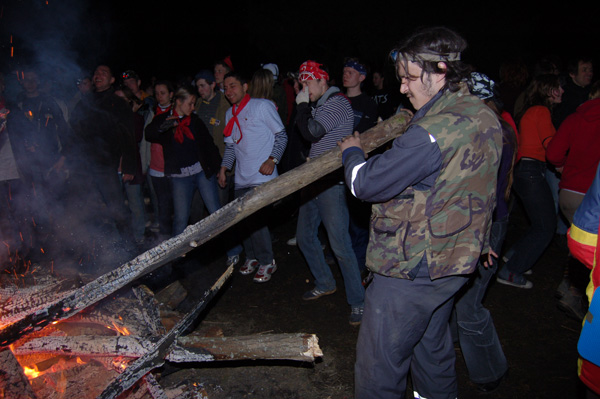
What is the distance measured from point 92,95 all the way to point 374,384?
5.52m

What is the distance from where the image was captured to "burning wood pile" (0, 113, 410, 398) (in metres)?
2.58

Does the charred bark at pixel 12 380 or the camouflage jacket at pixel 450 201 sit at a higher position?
the camouflage jacket at pixel 450 201

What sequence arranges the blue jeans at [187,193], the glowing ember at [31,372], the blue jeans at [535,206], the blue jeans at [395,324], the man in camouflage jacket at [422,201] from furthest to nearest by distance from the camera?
1. the blue jeans at [187,193]
2. the blue jeans at [535,206]
3. the glowing ember at [31,372]
4. the blue jeans at [395,324]
5. the man in camouflage jacket at [422,201]

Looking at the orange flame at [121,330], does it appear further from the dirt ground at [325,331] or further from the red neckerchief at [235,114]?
the red neckerchief at [235,114]

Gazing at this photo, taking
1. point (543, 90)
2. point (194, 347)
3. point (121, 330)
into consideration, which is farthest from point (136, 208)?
point (543, 90)

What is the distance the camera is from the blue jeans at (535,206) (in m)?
4.48

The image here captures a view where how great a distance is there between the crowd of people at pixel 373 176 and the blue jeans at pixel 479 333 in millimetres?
11

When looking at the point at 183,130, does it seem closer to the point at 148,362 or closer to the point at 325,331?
the point at 325,331

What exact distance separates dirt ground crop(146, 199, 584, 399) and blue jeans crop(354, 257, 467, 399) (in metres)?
0.91

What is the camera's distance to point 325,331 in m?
4.01

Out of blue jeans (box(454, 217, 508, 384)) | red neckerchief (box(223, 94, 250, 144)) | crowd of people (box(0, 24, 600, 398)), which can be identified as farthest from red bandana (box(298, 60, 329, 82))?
blue jeans (box(454, 217, 508, 384))

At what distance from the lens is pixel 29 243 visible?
236 inches

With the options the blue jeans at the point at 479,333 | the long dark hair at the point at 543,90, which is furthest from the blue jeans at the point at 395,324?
the long dark hair at the point at 543,90

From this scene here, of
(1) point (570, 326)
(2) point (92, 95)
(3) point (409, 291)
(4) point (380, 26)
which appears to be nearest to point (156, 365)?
(3) point (409, 291)
